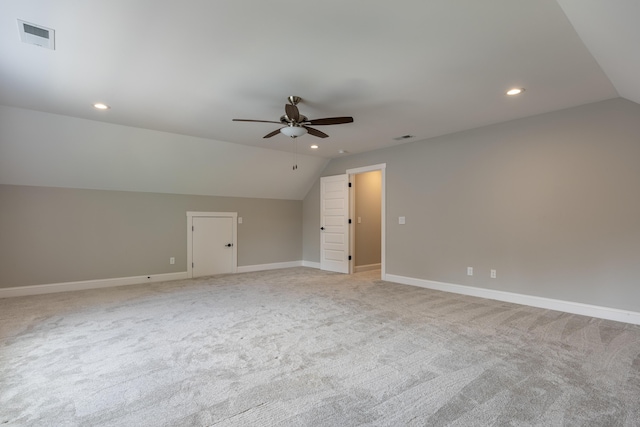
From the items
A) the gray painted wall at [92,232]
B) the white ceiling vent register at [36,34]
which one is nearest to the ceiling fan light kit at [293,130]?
the white ceiling vent register at [36,34]

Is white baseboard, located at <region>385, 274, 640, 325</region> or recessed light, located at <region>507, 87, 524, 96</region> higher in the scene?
recessed light, located at <region>507, 87, 524, 96</region>

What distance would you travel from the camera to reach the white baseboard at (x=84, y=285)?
4551mm

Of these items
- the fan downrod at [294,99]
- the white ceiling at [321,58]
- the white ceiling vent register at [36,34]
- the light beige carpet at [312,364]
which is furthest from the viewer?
the fan downrod at [294,99]

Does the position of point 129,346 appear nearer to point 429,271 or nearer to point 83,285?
point 83,285

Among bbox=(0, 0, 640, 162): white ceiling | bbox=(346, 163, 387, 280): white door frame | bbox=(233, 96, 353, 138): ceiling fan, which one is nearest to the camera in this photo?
bbox=(0, 0, 640, 162): white ceiling

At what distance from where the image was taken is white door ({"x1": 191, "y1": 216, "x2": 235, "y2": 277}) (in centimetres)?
617

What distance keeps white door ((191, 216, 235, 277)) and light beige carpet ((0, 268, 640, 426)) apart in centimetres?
202

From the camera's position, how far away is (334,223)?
6781mm

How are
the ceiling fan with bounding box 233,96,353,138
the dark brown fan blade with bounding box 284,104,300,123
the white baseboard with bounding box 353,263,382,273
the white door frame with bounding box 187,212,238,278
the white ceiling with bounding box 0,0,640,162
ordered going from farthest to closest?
1. the white baseboard with bounding box 353,263,382,273
2. the white door frame with bounding box 187,212,238,278
3. the ceiling fan with bounding box 233,96,353,138
4. the dark brown fan blade with bounding box 284,104,300,123
5. the white ceiling with bounding box 0,0,640,162

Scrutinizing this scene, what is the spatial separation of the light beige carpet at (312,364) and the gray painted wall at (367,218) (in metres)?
2.62

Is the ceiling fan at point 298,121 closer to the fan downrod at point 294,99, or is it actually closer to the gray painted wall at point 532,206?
the fan downrod at point 294,99

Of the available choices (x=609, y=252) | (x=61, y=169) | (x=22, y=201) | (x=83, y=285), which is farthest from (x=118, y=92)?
(x=609, y=252)

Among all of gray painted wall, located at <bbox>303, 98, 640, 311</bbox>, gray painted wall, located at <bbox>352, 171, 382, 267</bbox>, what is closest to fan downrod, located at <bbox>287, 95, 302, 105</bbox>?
gray painted wall, located at <bbox>303, 98, 640, 311</bbox>

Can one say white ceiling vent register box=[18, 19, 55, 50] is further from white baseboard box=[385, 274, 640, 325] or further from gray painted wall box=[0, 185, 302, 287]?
white baseboard box=[385, 274, 640, 325]
